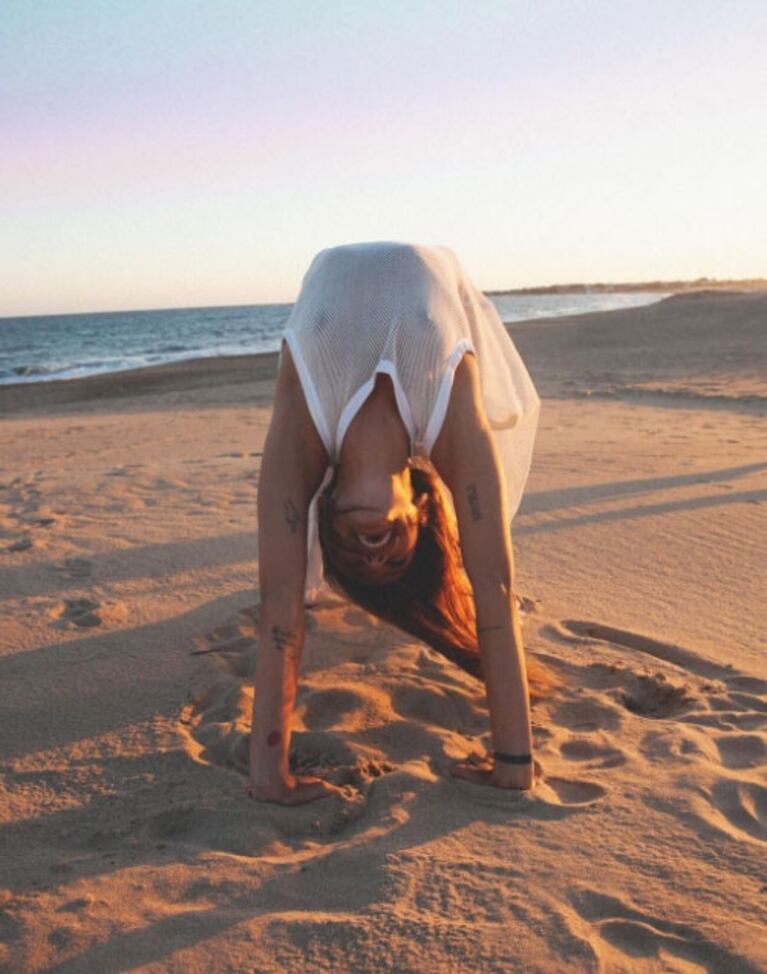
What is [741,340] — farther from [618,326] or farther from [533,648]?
[533,648]

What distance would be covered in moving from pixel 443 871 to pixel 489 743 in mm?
833

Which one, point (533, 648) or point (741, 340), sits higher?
point (741, 340)

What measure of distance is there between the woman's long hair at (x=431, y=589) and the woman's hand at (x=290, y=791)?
25.6 inches

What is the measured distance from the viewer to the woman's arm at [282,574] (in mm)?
2865

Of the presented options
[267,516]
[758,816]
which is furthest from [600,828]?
[267,516]

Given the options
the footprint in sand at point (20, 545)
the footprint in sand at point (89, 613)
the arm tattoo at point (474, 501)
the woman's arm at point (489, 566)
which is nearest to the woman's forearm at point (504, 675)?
the woman's arm at point (489, 566)

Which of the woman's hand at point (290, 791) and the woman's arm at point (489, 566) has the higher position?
the woman's arm at point (489, 566)

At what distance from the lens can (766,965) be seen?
2078mm

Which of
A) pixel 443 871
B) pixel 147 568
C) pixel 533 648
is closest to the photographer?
pixel 443 871

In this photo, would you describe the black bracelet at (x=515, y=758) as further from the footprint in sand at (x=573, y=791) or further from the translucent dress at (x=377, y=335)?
the translucent dress at (x=377, y=335)

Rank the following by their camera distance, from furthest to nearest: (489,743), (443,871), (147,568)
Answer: (147,568), (489,743), (443,871)

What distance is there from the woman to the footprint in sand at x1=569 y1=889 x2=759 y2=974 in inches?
23.3

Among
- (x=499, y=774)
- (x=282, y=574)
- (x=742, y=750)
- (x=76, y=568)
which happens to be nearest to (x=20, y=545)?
(x=76, y=568)

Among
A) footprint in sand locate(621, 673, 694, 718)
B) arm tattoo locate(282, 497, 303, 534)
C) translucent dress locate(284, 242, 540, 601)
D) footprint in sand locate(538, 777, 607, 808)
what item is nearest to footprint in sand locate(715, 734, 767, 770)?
footprint in sand locate(621, 673, 694, 718)
